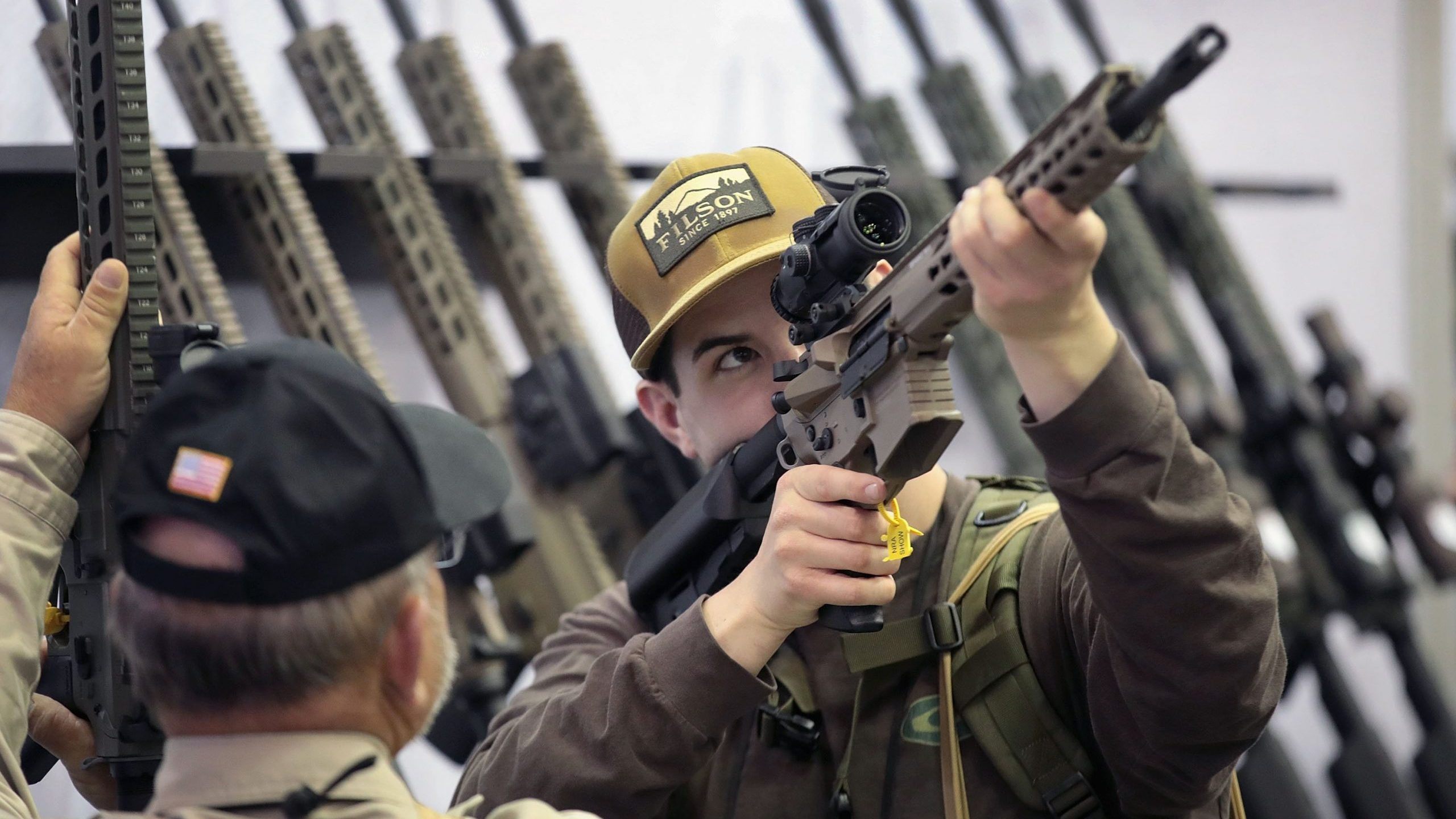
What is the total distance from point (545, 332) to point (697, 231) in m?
1.17

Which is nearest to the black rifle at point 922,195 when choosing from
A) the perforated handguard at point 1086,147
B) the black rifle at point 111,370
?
the black rifle at point 111,370

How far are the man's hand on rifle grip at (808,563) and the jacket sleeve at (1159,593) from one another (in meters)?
0.17

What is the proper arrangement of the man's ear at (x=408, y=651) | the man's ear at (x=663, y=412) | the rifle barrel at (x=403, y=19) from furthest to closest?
the rifle barrel at (x=403, y=19)
the man's ear at (x=663, y=412)
the man's ear at (x=408, y=651)

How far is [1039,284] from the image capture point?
0.92m

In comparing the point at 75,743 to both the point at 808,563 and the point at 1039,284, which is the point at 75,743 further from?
the point at 1039,284

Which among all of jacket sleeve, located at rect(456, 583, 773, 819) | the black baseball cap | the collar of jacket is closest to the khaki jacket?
the collar of jacket

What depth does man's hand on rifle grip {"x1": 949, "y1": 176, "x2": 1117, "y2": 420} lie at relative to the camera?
35.6 inches

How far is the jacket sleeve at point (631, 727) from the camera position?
1.21 metres

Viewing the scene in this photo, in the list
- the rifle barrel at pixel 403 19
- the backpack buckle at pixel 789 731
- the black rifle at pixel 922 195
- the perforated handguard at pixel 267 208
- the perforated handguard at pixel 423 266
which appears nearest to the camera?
the backpack buckle at pixel 789 731

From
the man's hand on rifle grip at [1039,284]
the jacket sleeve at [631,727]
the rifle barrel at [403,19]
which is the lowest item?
the jacket sleeve at [631,727]

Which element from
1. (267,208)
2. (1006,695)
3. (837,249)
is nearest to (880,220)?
(837,249)

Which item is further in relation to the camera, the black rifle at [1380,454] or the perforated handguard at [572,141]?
the black rifle at [1380,454]

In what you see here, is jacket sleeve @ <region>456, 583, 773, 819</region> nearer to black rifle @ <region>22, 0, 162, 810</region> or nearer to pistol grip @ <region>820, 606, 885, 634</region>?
pistol grip @ <region>820, 606, 885, 634</region>

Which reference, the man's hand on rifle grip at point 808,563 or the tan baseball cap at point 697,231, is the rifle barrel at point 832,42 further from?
the man's hand on rifle grip at point 808,563
